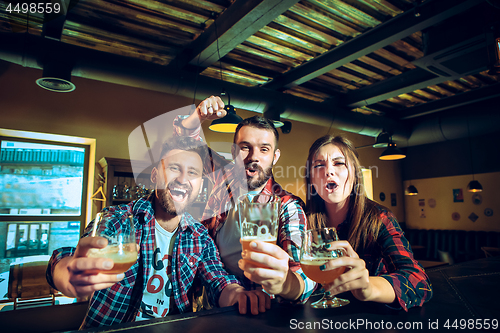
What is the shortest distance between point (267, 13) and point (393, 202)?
23.6 feet

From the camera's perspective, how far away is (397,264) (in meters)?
1.13

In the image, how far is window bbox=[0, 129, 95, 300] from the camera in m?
4.30

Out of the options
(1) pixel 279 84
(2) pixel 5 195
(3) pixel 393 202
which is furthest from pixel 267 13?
(3) pixel 393 202

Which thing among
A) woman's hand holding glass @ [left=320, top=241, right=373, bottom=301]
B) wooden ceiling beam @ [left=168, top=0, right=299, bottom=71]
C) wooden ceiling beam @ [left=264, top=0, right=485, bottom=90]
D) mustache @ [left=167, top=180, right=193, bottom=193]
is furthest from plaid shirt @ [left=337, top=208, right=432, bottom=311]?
wooden ceiling beam @ [left=264, top=0, right=485, bottom=90]

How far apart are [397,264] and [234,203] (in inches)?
35.6

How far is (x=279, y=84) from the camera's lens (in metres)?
5.24

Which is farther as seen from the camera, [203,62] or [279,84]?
[279,84]

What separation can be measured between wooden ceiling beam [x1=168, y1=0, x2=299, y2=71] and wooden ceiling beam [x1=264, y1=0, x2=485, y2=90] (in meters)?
1.43

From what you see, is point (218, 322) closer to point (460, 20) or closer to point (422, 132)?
point (460, 20)

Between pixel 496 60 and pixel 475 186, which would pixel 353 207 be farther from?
pixel 475 186

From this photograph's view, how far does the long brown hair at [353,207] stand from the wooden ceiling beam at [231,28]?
2038 millimetres

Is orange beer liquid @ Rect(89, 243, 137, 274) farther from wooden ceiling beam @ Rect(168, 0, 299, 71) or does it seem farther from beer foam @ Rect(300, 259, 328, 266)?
wooden ceiling beam @ Rect(168, 0, 299, 71)

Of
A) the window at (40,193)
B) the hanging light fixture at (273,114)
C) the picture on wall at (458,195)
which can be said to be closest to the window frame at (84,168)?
the window at (40,193)

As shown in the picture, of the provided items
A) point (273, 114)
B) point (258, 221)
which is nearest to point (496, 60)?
point (258, 221)
